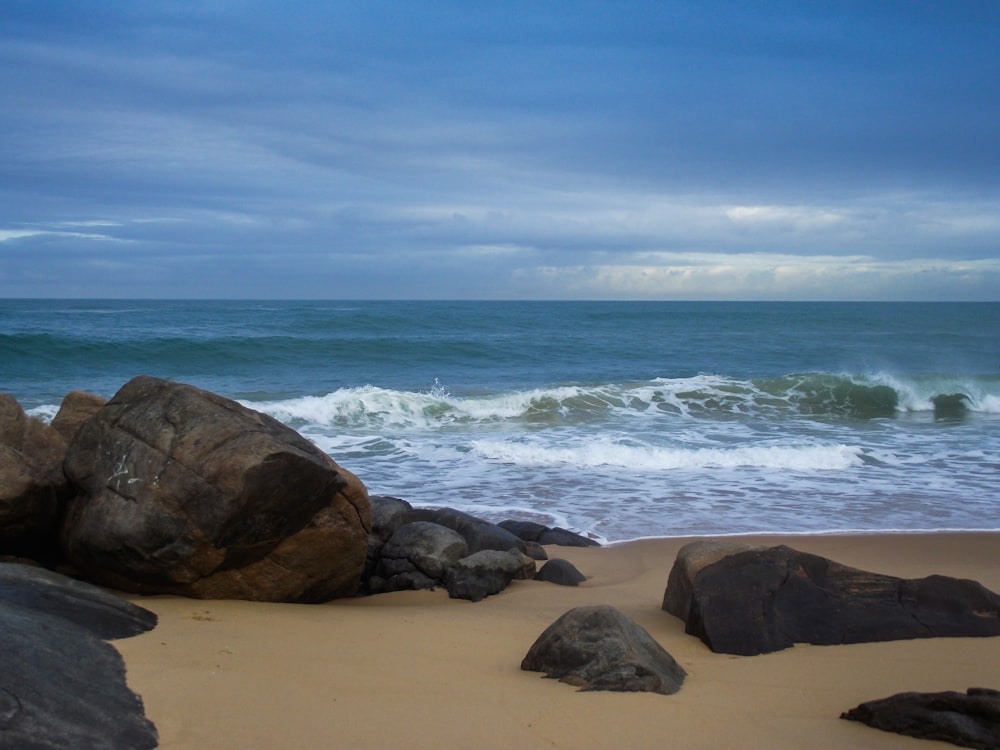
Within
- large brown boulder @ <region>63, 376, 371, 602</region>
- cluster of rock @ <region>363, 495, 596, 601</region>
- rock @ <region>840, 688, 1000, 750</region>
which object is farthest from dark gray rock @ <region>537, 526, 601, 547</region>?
rock @ <region>840, 688, 1000, 750</region>

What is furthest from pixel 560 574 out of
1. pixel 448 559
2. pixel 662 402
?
pixel 662 402

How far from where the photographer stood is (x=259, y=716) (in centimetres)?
384

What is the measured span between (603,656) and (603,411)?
1613cm

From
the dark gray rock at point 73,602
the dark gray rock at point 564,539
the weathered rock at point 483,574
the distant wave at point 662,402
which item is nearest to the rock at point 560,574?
the weathered rock at point 483,574

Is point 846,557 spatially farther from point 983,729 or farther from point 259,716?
point 259,716

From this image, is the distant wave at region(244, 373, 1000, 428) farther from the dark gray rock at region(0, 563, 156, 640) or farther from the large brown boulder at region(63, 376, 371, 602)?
the dark gray rock at region(0, 563, 156, 640)

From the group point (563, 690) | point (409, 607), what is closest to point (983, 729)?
point (563, 690)

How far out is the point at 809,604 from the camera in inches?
216

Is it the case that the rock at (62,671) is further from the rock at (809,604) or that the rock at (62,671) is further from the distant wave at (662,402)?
the distant wave at (662,402)

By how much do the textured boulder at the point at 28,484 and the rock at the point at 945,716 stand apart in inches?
207

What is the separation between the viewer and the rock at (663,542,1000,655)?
532 cm

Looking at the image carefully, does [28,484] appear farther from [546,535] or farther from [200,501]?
[546,535]

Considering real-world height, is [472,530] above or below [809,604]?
below

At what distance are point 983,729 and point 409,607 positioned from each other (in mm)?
4069
